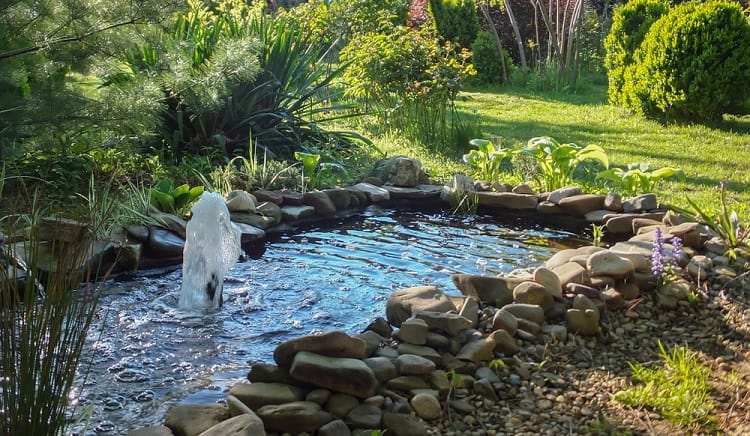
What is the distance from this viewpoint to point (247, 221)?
554 cm

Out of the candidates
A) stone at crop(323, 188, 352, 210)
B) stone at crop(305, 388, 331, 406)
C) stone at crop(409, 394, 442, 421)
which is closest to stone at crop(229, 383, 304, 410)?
stone at crop(305, 388, 331, 406)

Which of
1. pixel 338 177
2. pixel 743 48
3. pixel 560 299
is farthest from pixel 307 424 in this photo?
pixel 743 48

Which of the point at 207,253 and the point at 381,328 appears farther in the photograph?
the point at 207,253

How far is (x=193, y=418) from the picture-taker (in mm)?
2654

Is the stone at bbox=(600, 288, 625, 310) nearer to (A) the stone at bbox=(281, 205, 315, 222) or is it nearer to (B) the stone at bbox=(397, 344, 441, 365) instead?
(B) the stone at bbox=(397, 344, 441, 365)

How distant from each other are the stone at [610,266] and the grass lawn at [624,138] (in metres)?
1.75

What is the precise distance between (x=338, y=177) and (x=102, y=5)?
2753mm

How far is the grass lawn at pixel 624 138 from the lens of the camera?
6492 mm

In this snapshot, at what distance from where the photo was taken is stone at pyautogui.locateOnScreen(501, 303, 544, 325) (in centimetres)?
367

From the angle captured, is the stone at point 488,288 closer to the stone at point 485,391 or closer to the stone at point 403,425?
the stone at point 485,391

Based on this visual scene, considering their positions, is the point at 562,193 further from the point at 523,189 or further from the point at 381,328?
the point at 381,328

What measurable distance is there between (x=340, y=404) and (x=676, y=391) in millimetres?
1296

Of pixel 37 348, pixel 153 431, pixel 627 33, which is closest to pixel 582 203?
pixel 153 431

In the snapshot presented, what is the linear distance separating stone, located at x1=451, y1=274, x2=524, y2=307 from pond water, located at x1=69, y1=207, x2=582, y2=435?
30cm
